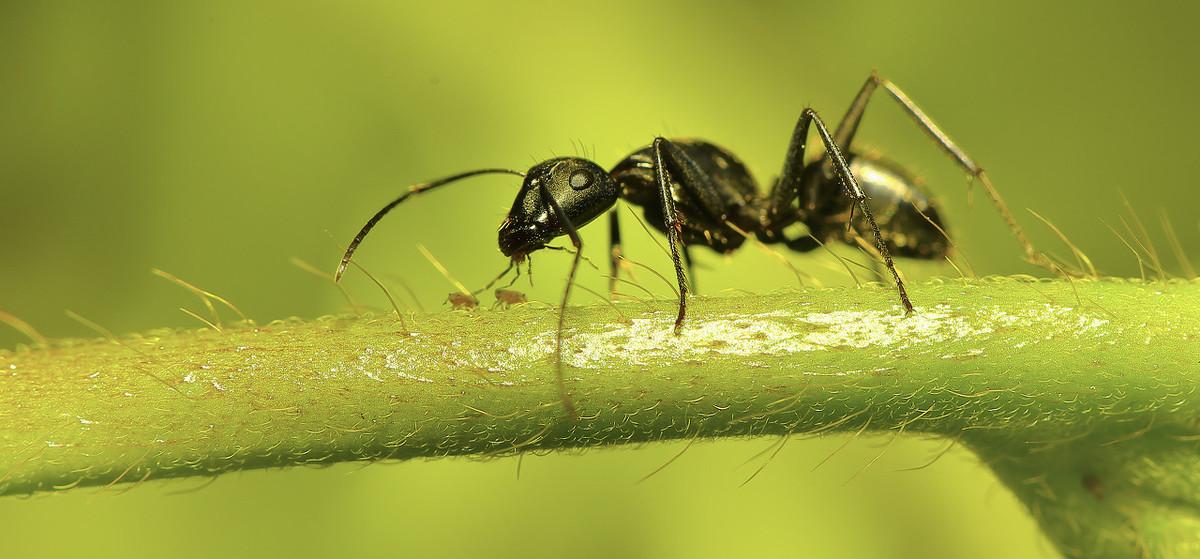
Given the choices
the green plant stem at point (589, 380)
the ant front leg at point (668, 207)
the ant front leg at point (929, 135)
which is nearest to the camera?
the green plant stem at point (589, 380)

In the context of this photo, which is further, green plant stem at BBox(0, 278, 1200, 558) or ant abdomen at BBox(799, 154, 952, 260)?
A: ant abdomen at BBox(799, 154, 952, 260)

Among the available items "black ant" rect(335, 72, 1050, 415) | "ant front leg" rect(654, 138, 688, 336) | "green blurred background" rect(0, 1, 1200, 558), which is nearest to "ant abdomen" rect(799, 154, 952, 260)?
"black ant" rect(335, 72, 1050, 415)

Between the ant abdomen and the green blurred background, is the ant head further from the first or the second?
the ant abdomen

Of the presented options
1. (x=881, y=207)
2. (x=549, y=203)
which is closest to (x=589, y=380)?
(x=549, y=203)

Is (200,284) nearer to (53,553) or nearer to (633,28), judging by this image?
(53,553)

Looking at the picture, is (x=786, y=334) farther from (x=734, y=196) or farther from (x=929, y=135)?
(x=734, y=196)

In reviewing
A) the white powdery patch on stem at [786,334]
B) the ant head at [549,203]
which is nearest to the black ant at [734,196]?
the ant head at [549,203]

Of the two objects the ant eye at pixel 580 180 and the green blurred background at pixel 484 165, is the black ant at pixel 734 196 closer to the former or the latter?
the ant eye at pixel 580 180
